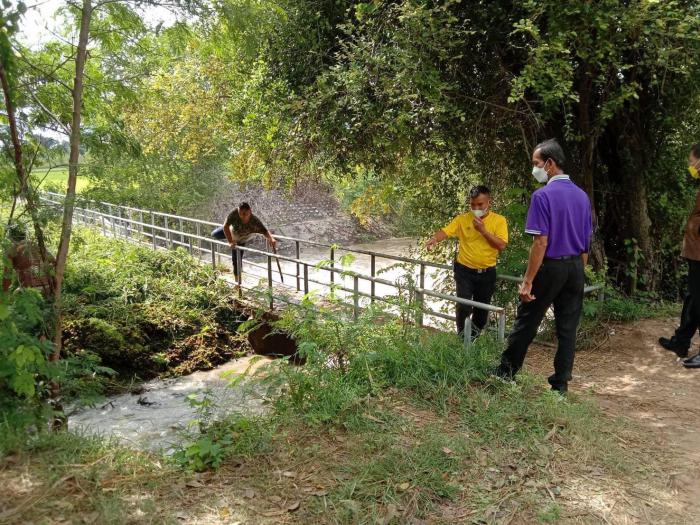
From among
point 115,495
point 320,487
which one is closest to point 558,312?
point 320,487

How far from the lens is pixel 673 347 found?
6059mm

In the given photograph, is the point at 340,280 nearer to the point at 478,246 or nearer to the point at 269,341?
the point at 269,341

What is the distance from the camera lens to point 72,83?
4.98 meters

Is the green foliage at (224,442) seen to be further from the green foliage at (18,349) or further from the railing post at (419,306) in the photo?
the railing post at (419,306)

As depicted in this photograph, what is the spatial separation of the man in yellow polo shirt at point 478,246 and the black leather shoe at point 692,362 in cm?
201

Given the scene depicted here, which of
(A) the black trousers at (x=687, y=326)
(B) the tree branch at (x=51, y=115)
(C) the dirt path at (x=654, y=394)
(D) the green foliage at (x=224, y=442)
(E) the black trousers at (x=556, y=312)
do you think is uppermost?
(B) the tree branch at (x=51, y=115)

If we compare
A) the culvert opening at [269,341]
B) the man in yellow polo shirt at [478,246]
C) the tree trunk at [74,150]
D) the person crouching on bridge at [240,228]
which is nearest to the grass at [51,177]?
the tree trunk at [74,150]

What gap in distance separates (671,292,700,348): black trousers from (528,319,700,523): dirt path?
0.19 metres

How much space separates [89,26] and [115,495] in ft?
12.2

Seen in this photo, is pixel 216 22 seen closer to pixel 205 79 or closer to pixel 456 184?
pixel 456 184

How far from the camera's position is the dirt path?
3539 mm

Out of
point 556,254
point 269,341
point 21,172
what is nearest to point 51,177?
point 21,172

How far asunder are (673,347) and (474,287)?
7.35 ft

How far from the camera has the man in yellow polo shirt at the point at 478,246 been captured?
5820 millimetres
